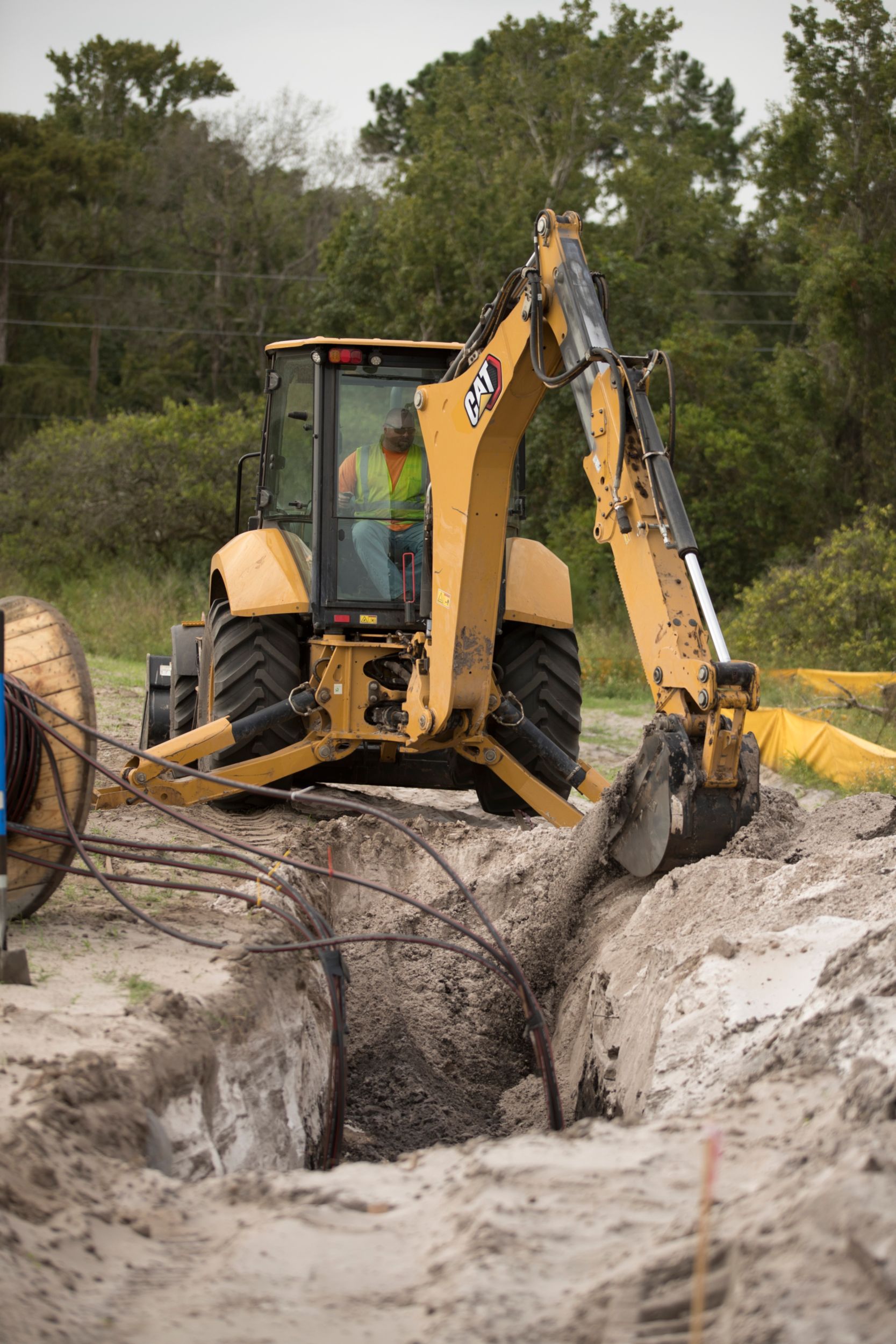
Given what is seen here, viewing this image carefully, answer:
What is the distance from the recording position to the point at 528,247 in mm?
22703

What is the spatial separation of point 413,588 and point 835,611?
11.4m

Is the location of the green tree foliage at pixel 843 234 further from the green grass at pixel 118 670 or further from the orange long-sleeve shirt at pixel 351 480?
the orange long-sleeve shirt at pixel 351 480

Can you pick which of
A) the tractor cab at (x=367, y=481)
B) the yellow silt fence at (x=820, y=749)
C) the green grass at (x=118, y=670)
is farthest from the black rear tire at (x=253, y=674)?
the green grass at (x=118, y=670)

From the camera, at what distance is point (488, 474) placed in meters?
5.70

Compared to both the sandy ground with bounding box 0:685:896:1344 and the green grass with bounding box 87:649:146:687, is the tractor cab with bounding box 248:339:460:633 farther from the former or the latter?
the green grass with bounding box 87:649:146:687

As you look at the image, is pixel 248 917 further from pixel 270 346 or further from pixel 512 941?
pixel 270 346

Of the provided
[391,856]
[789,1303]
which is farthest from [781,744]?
[789,1303]

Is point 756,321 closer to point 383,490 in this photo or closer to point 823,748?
point 823,748

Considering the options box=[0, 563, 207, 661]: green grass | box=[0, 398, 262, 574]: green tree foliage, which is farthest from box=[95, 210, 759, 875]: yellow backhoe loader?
box=[0, 398, 262, 574]: green tree foliage

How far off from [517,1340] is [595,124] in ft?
87.7

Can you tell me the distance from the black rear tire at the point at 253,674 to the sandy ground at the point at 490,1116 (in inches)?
52.3

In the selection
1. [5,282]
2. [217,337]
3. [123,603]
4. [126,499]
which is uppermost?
[5,282]

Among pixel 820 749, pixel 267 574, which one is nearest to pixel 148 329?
pixel 820 749

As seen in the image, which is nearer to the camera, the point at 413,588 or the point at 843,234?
the point at 413,588
